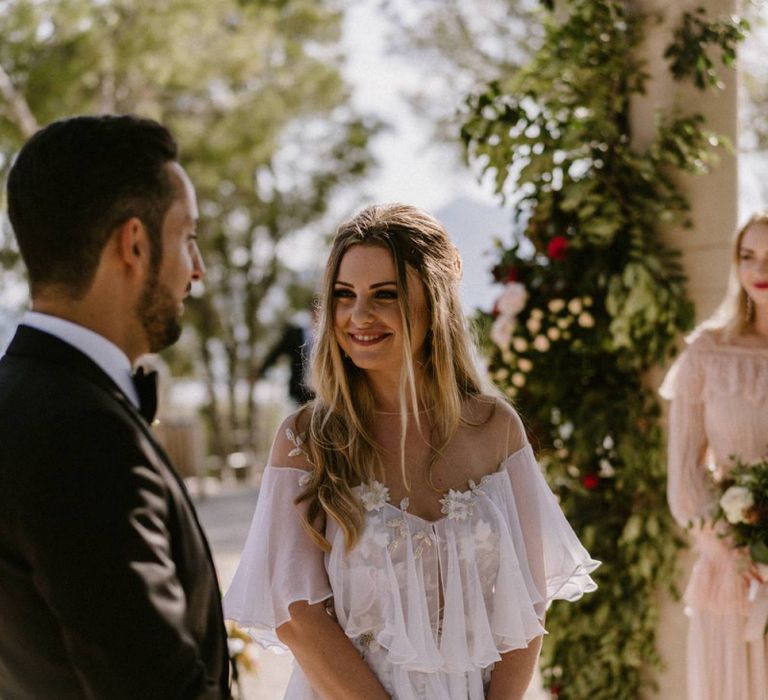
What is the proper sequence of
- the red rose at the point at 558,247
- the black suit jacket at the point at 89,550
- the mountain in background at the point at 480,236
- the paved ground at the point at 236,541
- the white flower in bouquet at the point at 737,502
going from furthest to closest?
the paved ground at the point at 236,541 < the mountain in background at the point at 480,236 < the red rose at the point at 558,247 < the white flower in bouquet at the point at 737,502 < the black suit jacket at the point at 89,550

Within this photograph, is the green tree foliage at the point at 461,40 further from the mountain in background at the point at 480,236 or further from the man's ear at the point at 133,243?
the man's ear at the point at 133,243

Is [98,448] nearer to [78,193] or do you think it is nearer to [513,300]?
[78,193]

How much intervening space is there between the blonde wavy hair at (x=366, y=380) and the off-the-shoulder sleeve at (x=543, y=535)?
19 cm

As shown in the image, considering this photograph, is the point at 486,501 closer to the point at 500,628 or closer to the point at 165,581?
the point at 500,628

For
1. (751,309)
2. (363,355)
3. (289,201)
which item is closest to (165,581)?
(363,355)

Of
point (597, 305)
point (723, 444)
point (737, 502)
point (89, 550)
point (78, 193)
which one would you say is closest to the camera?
point (89, 550)

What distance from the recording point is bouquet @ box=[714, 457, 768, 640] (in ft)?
9.77

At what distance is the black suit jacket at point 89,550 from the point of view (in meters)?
1.17

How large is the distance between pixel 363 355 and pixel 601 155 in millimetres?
2071

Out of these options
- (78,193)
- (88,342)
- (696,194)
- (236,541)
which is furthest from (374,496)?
(236,541)

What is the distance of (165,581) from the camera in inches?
48.0

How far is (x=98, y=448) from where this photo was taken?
1226 mm

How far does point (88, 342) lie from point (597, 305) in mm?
2958

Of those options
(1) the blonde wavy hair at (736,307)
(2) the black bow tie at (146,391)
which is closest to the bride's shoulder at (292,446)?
(2) the black bow tie at (146,391)
